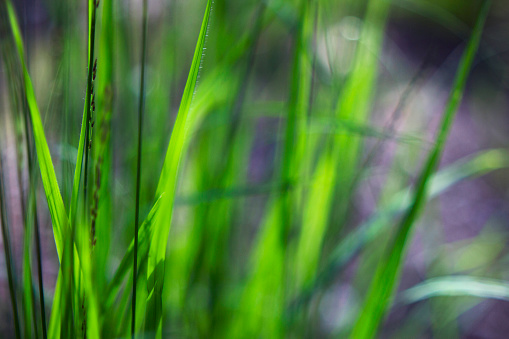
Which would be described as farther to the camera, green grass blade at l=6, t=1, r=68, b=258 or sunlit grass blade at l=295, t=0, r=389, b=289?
sunlit grass blade at l=295, t=0, r=389, b=289

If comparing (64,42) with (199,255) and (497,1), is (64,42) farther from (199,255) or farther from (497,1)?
(497,1)

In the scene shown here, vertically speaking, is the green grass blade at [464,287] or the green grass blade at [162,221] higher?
the green grass blade at [162,221]

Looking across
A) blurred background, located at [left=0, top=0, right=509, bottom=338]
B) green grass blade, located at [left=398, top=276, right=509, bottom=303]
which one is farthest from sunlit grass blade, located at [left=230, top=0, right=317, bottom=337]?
green grass blade, located at [left=398, top=276, right=509, bottom=303]

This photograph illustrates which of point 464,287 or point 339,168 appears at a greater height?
point 339,168

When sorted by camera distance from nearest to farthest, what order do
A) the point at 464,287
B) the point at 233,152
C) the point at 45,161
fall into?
the point at 45,161 → the point at 464,287 → the point at 233,152

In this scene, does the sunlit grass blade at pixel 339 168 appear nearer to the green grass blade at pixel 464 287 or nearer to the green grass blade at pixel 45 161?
the green grass blade at pixel 464 287

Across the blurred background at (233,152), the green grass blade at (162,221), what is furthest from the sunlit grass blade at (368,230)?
the green grass blade at (162,221)

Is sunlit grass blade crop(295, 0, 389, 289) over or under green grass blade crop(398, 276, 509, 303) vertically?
over

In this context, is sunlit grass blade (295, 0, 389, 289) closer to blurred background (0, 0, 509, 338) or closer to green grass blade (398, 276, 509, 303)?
blurred background (0, 0, 509, 338)

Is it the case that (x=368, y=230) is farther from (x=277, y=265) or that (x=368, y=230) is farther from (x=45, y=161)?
(x=45, y=161)

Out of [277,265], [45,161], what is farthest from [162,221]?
[277,265]

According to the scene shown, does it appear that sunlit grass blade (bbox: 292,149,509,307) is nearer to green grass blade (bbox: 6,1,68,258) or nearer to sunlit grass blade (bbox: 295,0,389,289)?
sunlit grass blade (bbox: 295,0,389,289)

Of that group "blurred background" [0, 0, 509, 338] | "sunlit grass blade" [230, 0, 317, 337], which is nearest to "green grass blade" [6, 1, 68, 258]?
"blurred background" [0, 0, 509, 338]
